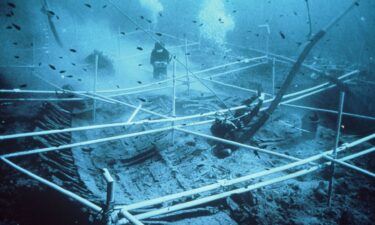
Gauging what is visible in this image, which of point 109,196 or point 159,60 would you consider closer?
point 109,196

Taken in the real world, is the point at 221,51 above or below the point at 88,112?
above

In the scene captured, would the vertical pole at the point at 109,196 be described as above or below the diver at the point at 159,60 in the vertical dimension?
below

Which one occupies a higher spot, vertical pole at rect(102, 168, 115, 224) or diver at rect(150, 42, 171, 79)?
diver at rect(150, 42, 171, 79)

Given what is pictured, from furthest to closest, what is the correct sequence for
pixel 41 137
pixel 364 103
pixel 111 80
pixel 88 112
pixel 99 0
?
pixel 99 0 < pixel 111 80 < pixel 364 103 < pixel 88 112 < pixel 41 137

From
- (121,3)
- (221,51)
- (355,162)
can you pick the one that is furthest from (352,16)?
(121,3)

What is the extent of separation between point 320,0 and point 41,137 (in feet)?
68.7

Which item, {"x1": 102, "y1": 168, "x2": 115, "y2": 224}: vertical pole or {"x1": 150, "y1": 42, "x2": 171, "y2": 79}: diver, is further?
{"x1": 150, "y1": 42, "x2": 171, "y2": 79}: diver

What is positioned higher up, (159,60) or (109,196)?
(159,60)

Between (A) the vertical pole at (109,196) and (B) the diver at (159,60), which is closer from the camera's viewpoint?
(A) the vertical pole at (109,196)

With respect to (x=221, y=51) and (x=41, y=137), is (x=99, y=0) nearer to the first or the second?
(x=221, y=51)

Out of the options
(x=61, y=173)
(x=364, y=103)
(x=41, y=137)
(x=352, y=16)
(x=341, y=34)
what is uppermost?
(x=352, y=16)

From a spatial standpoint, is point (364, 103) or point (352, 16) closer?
point (364, 103)

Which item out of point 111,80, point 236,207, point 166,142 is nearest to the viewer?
point 236,207

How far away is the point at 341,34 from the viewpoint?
1889 centimetres
